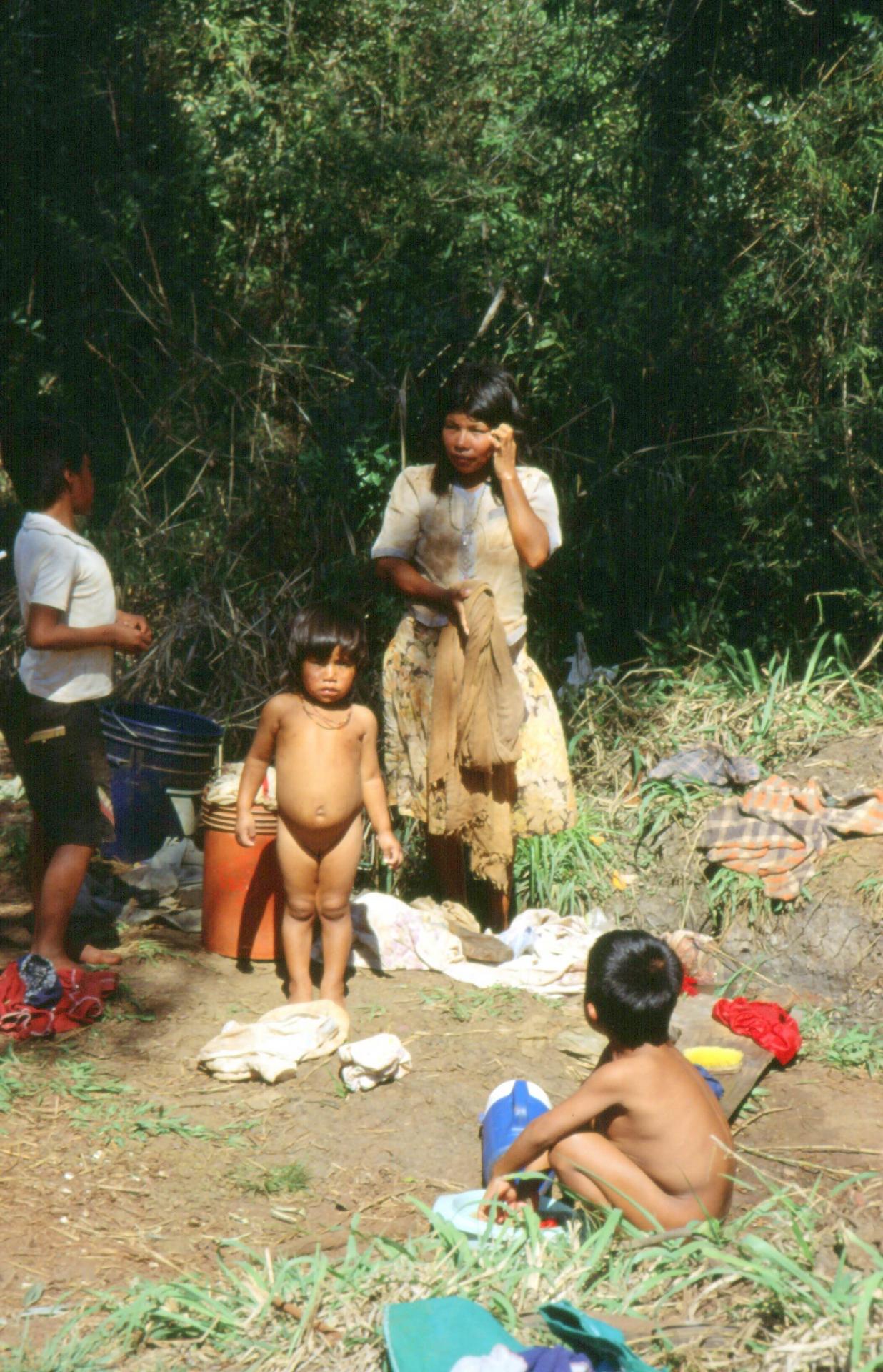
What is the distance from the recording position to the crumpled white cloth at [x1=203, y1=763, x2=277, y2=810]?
16.4ft

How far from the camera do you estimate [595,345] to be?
21.0ft

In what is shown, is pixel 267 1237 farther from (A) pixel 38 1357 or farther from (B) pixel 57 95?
(B) pixel 57 95

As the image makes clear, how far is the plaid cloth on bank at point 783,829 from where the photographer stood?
207 inches

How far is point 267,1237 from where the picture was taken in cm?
323

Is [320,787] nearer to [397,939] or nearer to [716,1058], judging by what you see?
[397,939]

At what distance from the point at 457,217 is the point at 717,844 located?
3.56 metres

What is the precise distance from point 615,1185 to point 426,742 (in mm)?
2167

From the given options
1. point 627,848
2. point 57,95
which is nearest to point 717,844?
point 627,848

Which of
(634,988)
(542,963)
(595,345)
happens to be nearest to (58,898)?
(542,963)

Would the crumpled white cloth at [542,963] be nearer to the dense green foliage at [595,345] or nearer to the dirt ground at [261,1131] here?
the dirt ground at [261,1131]

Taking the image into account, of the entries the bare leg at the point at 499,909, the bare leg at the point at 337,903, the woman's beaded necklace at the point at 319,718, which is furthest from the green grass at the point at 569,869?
the woman's beaded necklace at the point at 319,718

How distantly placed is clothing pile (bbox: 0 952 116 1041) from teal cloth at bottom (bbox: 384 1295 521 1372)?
1.93 metres

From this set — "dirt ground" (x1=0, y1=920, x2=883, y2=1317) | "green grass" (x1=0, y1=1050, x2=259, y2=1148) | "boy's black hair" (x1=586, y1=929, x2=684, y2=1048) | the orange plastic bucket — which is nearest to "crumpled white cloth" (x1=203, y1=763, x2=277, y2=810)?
the orange plastic bucket

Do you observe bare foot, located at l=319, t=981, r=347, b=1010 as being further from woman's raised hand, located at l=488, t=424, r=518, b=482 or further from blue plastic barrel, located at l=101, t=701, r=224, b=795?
Answer: woman's raised hand, located at l=488, t=424, r=518, b=482
